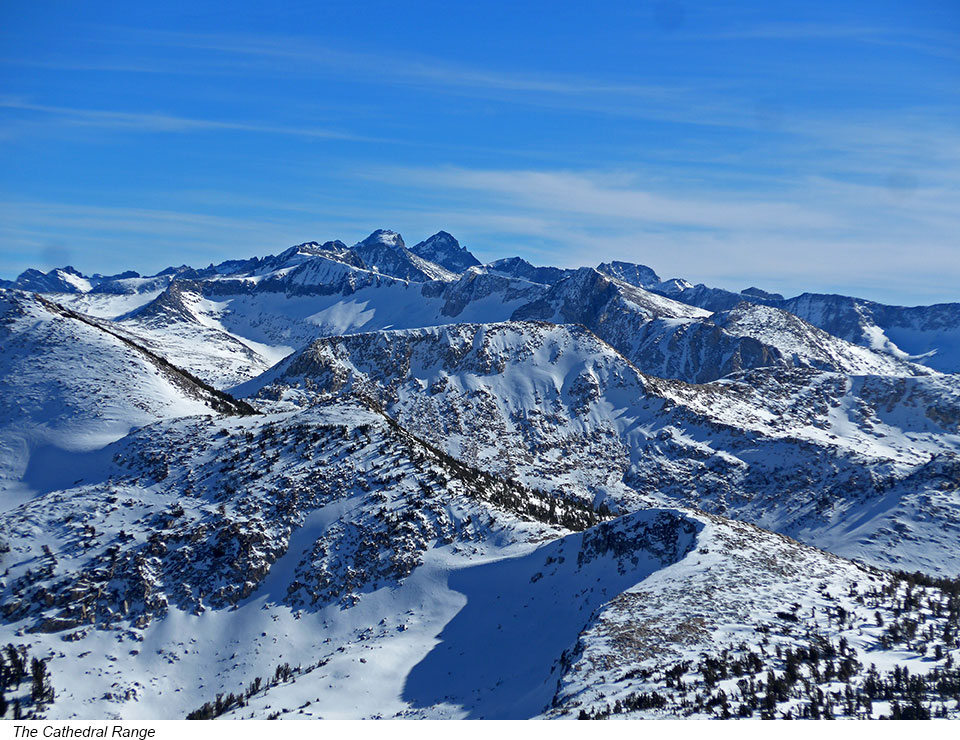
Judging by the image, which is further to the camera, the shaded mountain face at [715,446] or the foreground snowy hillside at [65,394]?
the shaded mountain face at [715,446]

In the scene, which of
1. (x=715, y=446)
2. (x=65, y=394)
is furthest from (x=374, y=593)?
(x=715, y=446)

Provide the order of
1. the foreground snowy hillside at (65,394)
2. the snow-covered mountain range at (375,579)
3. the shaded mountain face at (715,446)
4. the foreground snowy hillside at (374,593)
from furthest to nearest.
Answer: the shaded mountain face at (715,446), the foreground snowy hillside at (65,394), the foreground snowy hillside at (374,593), the snow-covered mountain range at (375,579)

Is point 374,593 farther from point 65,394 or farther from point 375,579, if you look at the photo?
point 65,394

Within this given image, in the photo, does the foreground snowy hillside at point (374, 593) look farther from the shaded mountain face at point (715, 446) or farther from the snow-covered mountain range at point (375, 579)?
the shaded mountain face at point (715, 446)

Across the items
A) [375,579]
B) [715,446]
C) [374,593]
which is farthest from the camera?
[715,446]

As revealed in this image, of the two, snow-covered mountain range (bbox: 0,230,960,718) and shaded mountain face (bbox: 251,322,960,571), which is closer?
snow-covered mountain range (bbox: 0,230,960,718)

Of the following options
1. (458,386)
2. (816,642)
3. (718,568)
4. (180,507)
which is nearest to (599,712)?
(816,642)

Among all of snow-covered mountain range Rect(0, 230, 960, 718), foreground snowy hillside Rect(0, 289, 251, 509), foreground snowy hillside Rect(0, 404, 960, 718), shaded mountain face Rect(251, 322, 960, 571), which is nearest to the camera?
snow-covered mountain range Rect(0, 230, 960, 718)

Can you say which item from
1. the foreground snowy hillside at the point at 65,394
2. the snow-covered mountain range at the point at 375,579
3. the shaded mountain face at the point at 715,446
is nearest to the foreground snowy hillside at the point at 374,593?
the snow-covered mountain range at the point at 375,579

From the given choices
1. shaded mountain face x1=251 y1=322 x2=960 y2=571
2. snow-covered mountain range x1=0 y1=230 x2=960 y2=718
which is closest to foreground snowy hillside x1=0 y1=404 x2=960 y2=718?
snow-covered mountain range x1=0 y1=230 x2=960 y2=718

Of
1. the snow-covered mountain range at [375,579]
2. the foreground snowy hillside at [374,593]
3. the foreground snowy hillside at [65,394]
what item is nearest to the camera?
the snow-covered mountain range at [375,579]

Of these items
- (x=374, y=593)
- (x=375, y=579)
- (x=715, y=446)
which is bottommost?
(x=374, y=593)

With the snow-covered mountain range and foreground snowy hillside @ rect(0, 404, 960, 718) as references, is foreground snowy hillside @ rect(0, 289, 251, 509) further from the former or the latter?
foreground snowy hillside @ rect(0, 404, 960, 718)
